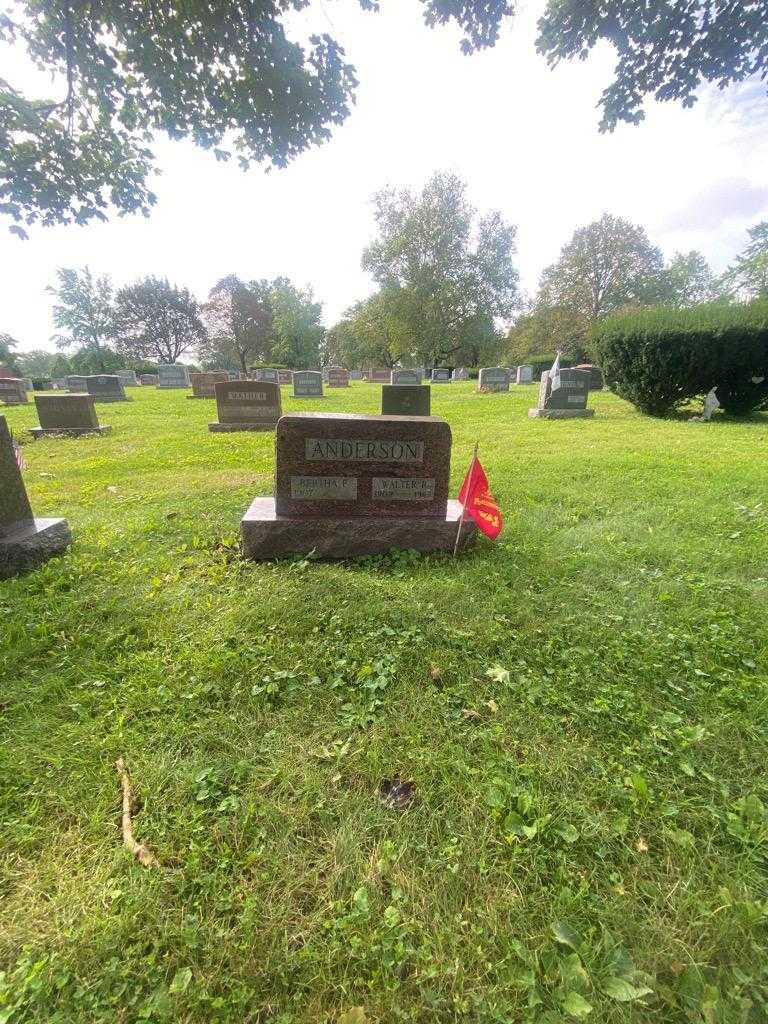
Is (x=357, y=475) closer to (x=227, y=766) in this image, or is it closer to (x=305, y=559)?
(x=305, y=559)

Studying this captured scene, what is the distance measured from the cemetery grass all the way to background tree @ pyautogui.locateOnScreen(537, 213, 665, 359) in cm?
3762

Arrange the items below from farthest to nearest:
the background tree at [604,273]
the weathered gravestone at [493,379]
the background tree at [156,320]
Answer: the background tree at [156,320] → the background tree at [604,273] → the weathered gravestone at [493,379]

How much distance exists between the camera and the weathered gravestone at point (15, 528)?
3.07 metres

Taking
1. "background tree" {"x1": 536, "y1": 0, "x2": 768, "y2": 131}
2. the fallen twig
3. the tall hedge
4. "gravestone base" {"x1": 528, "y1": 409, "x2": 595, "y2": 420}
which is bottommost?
the fallen twig

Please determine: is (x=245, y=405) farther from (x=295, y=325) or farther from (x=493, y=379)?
(x=295, y=325)

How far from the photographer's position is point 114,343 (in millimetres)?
59156

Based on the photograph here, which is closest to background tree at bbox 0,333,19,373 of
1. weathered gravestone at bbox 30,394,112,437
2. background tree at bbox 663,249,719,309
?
weathered gravestone at bbox 30,394,112,437

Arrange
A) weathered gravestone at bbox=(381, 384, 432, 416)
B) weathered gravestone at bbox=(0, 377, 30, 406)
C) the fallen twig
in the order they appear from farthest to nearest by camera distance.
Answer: weathered gravestone at bbox=(0, 377, 30, 406)
weathered gravestone at bbox=(381, 384, 432, 416)
the fallen twig

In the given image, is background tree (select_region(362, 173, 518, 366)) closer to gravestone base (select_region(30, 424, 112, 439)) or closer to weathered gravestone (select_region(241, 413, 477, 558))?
gravestone base (select_region(30, 424, 112, 439))

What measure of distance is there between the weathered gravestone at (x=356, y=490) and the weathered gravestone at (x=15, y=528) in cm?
152

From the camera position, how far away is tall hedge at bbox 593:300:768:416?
9.67 metres

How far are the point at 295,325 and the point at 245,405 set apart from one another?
143 ft

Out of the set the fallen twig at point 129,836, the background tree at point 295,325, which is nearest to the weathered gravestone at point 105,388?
the fallen twig at point 129,836

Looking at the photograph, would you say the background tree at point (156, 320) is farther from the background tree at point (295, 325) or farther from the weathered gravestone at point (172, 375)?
the weathered gravestone at point (172, 375)
